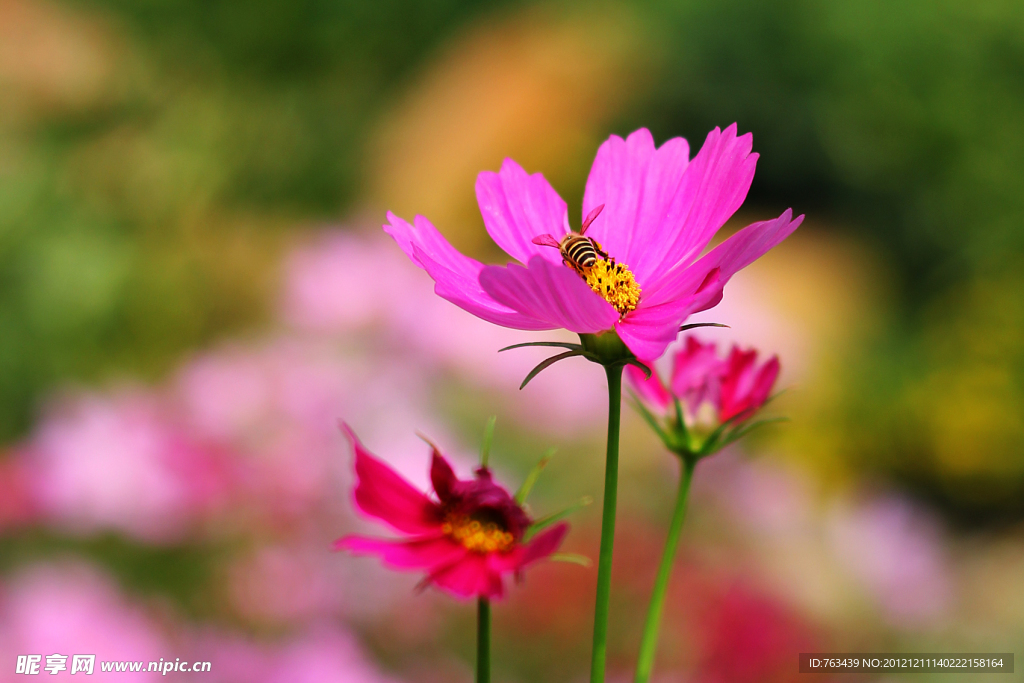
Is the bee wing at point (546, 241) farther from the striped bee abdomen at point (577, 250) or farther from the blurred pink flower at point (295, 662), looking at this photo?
the blurred pink flower at point (295, 662)

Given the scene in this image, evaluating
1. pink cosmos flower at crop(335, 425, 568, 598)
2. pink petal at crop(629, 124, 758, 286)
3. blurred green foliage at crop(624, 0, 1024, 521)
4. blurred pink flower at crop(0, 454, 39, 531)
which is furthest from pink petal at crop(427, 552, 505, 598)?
blurred green foliage at crop(624, 0, 1024, 521)

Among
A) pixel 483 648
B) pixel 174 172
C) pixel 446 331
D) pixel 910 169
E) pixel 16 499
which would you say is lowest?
pixel 483 648

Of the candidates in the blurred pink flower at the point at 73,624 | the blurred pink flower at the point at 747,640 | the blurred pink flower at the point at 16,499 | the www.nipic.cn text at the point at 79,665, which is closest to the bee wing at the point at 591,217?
the www.nipic.cn text at the point at 79,665

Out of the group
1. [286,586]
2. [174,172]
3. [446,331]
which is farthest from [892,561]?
[174,172]

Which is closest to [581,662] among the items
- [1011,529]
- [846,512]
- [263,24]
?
[846,512]

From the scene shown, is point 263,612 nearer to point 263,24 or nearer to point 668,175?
point 668,175

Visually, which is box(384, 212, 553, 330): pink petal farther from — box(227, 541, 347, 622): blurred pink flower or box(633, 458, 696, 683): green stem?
box(227, 541, 347, 622): blurred pink flower

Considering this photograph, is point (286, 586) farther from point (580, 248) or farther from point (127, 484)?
point (580, 248)

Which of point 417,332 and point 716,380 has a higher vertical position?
point 417,332
